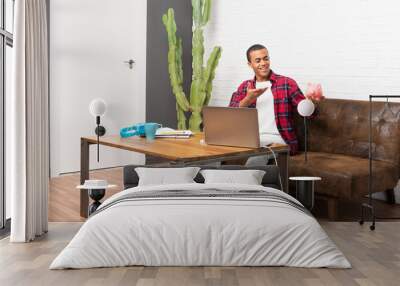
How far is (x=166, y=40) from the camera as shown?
8.07m

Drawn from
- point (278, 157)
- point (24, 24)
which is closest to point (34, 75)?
point (24, 24)

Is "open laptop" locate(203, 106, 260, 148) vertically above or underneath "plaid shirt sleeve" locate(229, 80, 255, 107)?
underneath

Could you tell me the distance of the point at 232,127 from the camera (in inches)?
193

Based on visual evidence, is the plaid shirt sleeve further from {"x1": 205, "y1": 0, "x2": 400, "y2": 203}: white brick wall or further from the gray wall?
the gray wall

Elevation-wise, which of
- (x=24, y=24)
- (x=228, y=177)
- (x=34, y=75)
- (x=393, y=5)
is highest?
(x=393, y=5)

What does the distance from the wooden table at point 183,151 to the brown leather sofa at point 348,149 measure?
370 mm

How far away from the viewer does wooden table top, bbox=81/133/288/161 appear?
4520 millimetres

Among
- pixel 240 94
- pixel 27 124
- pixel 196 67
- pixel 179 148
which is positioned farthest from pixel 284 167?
pixel 196 67

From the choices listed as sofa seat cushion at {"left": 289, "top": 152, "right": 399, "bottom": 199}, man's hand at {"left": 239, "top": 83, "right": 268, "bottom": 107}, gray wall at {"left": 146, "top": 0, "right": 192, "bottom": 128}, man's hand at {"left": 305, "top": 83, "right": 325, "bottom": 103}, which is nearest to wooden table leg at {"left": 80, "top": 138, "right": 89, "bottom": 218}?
man's hand at {"left": 239, "top": 83, "right": 268, "bottom": 107}

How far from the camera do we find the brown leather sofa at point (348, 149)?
210 inches

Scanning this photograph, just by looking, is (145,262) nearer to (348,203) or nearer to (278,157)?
(278,157)

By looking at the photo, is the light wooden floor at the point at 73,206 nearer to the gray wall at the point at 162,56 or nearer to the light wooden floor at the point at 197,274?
the light wooden floor at the point at 197,274

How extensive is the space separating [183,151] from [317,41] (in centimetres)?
277

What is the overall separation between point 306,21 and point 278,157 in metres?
2.19
